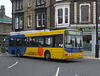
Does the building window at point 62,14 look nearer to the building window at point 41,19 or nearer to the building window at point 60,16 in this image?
the building window at point 60,16

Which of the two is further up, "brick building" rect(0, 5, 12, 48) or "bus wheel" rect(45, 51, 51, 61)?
"brick building" rect(0, 5, 12, 48)

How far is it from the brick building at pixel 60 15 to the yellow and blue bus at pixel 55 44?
7444 millimetres

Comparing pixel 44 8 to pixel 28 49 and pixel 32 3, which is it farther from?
pixel 28 49

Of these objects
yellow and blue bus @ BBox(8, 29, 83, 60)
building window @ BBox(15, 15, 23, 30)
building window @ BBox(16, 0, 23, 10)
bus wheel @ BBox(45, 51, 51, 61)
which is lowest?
bus wheel @ BBox(45, 51, 51, 61)

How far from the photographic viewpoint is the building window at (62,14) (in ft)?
92.2

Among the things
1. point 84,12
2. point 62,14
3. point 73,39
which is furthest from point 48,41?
point 62,14

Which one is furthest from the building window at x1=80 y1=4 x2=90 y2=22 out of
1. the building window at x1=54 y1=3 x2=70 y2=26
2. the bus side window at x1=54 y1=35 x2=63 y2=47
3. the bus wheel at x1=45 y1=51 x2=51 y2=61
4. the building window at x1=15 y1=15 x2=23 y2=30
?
the building window at x1=15 y1=15 x2=23 y2=30

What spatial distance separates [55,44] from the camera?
60.8 feet

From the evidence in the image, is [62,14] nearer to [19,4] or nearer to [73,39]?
[73,39]

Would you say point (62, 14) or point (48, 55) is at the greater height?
point (62, 14)

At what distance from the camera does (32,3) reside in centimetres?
3400

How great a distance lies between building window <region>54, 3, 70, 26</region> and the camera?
2810 centimetres

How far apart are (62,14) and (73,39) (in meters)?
11.3

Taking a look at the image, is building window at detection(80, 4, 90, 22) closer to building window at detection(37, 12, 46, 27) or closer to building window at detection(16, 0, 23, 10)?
building window at detection(37, 12, 46, 27)
